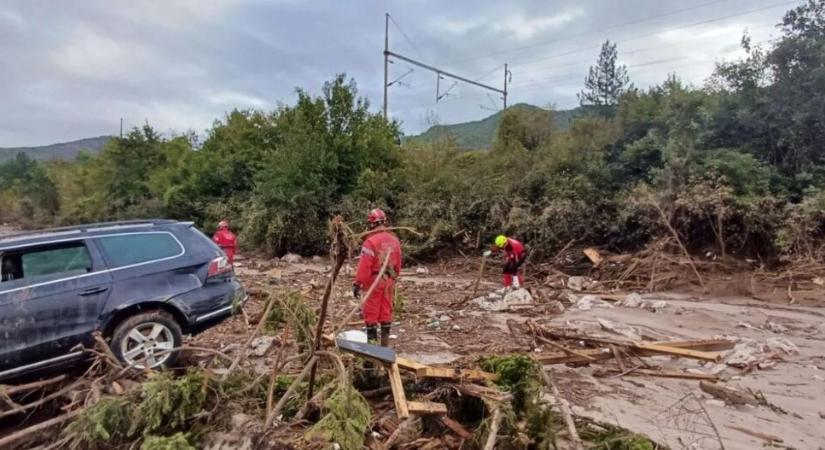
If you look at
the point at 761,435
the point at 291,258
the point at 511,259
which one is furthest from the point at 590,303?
the point at 291,258

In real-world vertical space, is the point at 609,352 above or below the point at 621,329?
above

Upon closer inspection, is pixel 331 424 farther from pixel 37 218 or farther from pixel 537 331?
pixel 37 218

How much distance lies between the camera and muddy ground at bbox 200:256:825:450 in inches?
191

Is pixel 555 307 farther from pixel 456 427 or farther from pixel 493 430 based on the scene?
pixel 493 430

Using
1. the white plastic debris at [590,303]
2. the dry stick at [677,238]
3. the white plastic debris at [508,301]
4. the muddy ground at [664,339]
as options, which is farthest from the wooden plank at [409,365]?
the dry stick at [677,238]

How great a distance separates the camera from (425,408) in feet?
12.5

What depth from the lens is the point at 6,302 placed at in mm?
5090

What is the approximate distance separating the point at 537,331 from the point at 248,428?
15.4 ft

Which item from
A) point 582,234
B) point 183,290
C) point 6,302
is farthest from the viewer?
point 582,234

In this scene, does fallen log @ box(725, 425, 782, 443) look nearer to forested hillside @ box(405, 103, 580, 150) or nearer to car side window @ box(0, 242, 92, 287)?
car side window @ box(0, 242, 92, 287)

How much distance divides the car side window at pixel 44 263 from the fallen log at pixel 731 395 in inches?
265

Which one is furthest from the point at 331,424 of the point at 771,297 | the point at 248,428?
the point at 771,297

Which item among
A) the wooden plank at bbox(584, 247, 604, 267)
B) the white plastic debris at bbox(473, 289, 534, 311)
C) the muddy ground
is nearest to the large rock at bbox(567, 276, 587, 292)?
the muddy ground

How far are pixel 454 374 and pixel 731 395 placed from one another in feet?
10.4
